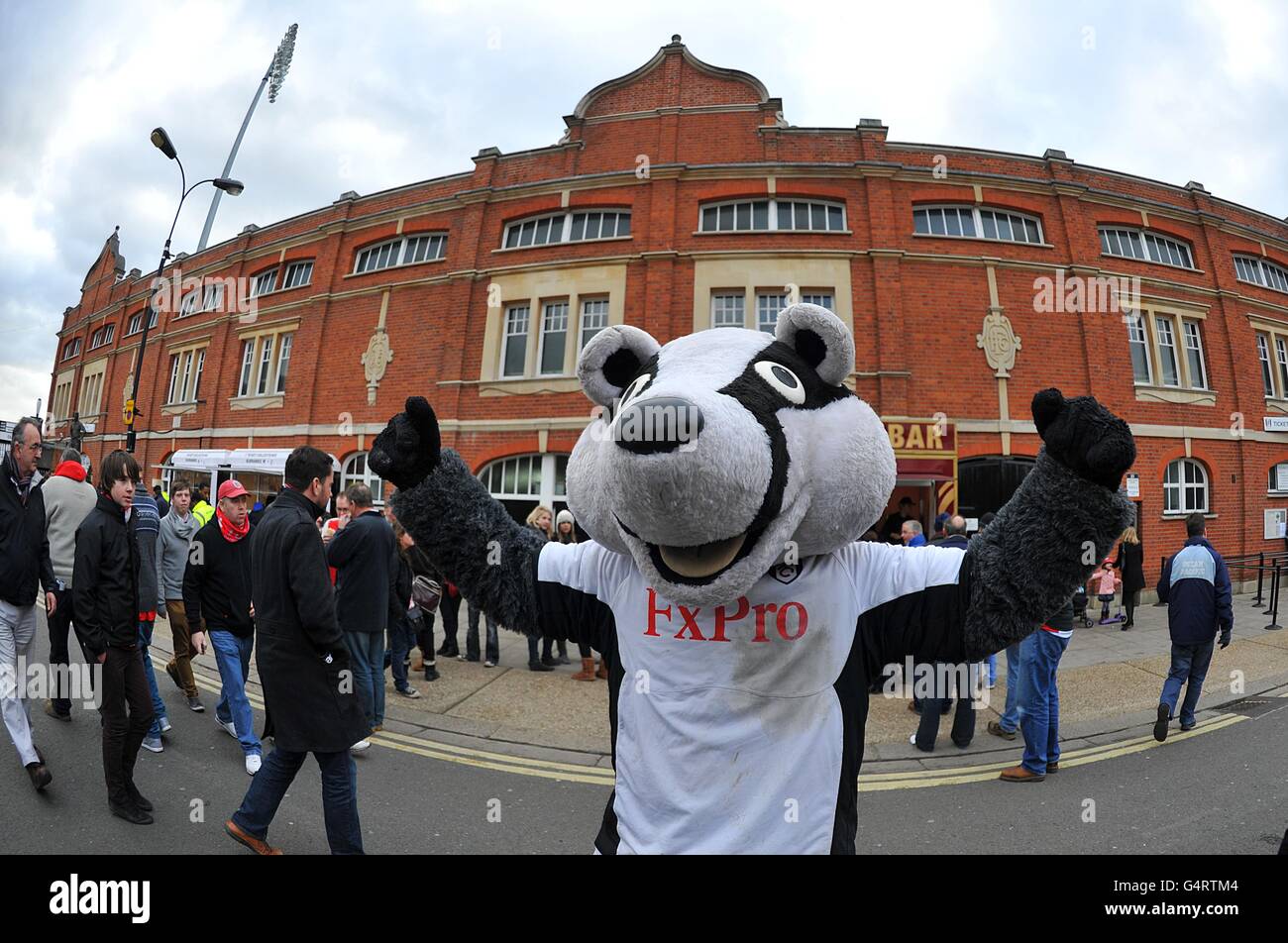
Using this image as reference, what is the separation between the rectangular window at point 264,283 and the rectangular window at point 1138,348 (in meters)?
22.7

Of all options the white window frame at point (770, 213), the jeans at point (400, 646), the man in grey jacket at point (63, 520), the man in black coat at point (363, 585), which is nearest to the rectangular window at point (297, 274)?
the white window frame at point (770, 213)

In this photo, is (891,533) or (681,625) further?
(891,533)

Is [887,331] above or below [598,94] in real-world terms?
below

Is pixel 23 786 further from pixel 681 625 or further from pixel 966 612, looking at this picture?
pixel 966 612

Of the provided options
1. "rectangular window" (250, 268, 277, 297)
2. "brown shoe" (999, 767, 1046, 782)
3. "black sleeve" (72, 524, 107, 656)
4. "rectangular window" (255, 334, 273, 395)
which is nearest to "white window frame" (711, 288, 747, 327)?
"brown shoe" (999, 767, 1046, 782)

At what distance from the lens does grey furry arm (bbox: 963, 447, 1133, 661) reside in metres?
1.29

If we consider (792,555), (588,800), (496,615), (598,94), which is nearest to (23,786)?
(588,800)

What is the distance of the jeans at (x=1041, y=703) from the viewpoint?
452cm

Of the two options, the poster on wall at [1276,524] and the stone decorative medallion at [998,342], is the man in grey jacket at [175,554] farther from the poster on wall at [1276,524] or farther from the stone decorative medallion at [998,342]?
the poster on wall at [1276,524]

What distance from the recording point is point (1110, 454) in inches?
47.9

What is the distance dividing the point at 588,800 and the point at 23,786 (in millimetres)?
3522

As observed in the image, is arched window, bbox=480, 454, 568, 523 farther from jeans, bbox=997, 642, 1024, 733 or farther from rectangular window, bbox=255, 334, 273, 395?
jeans, bbox=997, 642, 1024, 733

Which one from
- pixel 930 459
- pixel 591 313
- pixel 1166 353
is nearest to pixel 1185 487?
pixel 1166 353

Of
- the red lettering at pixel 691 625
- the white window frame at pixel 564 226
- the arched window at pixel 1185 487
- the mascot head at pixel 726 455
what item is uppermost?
the white window frame at pixel 564 226
